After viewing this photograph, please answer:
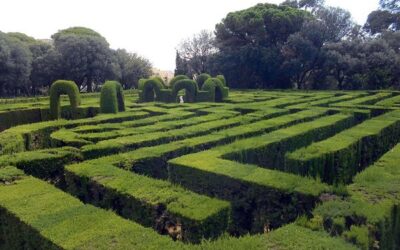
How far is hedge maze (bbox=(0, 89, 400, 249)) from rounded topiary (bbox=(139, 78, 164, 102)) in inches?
507

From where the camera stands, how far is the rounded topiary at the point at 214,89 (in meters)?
28.1

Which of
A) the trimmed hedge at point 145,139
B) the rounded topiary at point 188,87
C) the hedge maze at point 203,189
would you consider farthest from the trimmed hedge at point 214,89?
the hedge maze at point 203,189

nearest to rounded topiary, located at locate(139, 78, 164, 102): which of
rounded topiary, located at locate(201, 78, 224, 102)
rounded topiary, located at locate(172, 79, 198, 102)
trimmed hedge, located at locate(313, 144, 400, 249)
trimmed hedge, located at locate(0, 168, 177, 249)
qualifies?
rounded topiary, located at locate(172, 79, 198, 102)

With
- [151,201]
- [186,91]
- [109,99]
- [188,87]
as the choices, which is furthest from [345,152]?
[186,91]

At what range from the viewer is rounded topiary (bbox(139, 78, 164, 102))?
28719 mm

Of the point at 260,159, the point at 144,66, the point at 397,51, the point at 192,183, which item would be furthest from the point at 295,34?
the point at 192,183

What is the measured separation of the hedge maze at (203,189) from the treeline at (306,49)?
25.0m

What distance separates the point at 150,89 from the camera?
1155 inches

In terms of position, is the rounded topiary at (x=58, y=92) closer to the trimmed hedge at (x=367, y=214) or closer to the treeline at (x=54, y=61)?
Result: the trimmed hedge at (x=367, y=214)

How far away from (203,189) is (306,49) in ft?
110

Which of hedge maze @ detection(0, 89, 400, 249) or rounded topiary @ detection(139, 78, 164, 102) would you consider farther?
rounded topiary @ detection(139, 78, 164, 102)

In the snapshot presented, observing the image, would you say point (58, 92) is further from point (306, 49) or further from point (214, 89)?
point (306, 49)

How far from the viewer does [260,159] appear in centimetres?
1191

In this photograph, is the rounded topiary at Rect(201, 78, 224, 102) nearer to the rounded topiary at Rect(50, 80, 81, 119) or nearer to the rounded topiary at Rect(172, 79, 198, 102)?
the rounded topiary at Rect(172, 79, 198, 102)
